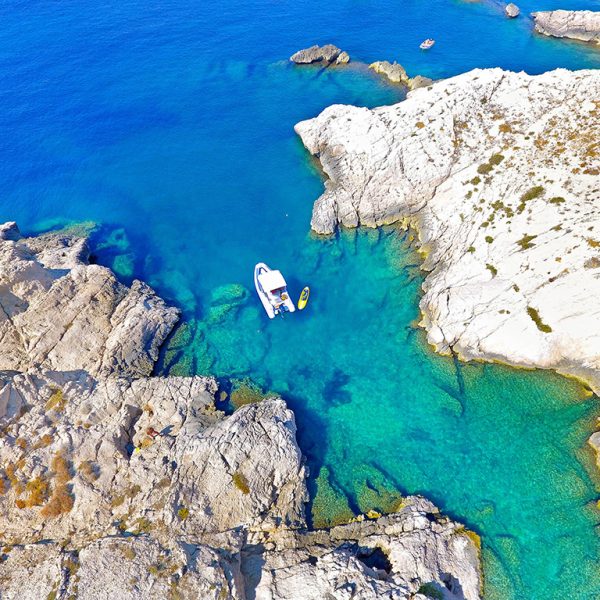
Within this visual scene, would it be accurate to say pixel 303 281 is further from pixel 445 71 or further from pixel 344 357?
pixel 445 71

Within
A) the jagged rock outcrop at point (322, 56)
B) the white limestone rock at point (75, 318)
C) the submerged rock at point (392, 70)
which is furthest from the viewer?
the jagged rock outcrop at point (322, 56)

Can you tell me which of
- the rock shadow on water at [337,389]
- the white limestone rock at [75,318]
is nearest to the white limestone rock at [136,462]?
the white limestone rock at [75,318]

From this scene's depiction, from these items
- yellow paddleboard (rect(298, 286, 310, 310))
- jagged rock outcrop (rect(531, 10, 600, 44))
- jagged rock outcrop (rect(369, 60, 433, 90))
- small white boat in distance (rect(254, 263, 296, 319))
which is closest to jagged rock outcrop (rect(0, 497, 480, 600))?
small white boat in distance (rect(254, 263, 296, 319))

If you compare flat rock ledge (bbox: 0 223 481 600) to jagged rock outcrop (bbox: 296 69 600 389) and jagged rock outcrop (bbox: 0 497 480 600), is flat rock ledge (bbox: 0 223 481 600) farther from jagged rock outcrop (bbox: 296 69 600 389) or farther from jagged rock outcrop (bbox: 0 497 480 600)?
jagged rock outcrop (bbox: 296 69 600 389)

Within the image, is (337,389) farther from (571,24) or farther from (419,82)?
(571,24)

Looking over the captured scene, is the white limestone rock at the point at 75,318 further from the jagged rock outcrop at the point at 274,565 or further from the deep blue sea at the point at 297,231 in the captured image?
the jagged rock outcrop at the point at 274,565

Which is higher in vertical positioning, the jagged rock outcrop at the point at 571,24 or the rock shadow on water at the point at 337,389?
the jagged rock outcrop at the point at 571,24
